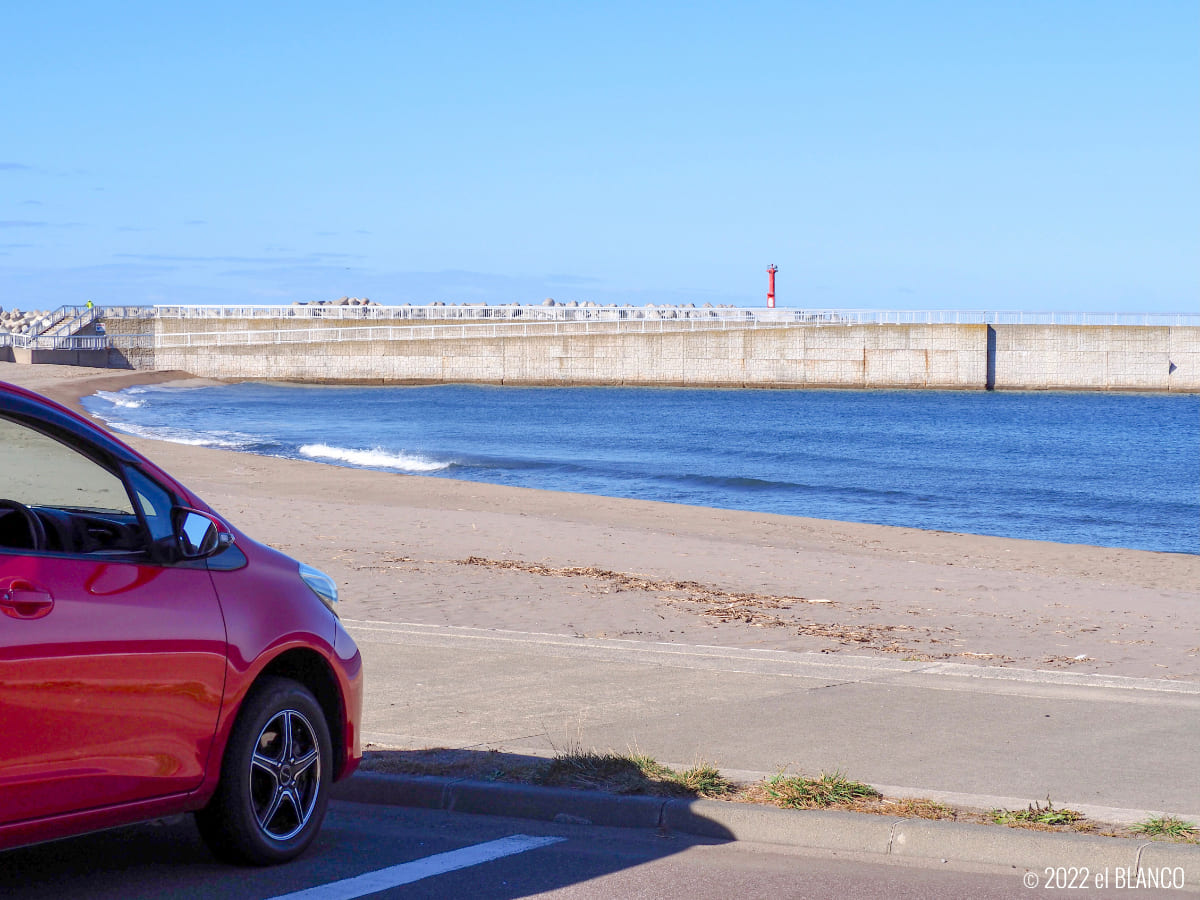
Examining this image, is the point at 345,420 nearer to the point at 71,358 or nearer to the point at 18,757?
the point at 71,358

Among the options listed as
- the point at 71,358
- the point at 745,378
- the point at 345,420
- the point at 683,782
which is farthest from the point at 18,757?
the point at 71,358

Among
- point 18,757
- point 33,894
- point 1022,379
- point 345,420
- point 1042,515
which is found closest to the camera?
point 18,757

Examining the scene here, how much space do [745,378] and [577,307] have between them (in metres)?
16.1

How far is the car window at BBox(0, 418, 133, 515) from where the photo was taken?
17.2 meters

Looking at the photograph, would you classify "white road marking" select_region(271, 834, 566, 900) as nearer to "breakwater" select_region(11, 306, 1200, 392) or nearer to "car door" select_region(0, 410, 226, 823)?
"car door" select_region(0, 410, 226, 823)

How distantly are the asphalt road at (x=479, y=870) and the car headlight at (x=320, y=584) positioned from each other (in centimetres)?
99

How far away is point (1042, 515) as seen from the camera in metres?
29.3

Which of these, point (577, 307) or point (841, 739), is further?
point (577, 307)

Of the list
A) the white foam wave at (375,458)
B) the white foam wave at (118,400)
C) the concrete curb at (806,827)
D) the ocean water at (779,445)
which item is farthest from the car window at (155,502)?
the white foam wave at (118,400)

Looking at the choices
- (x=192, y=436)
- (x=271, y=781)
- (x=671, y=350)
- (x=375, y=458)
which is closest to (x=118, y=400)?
(x=192, y=436)

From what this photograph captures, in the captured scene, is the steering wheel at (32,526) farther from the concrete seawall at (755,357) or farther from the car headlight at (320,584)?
the concrete seawall at (755,357)

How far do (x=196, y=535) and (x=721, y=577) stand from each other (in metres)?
10.8

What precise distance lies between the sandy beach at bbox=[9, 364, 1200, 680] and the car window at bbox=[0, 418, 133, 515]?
1.73m

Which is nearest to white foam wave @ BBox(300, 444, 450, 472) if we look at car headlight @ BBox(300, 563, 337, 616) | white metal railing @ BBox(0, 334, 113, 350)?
car headlight @ BBox(300, 563, 337, 616)
